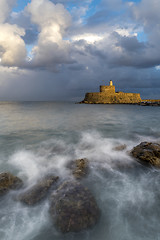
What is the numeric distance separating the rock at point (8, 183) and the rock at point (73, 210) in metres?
1.75

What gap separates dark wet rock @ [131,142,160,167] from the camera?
764cm

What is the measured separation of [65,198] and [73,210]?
512mm

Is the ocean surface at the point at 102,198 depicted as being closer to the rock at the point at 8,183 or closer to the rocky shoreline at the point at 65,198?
the rocky shoreline at the point at 65,198

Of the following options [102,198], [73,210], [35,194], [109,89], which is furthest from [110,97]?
[73,210]

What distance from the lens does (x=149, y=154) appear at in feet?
26.0

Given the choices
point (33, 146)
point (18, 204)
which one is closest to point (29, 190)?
point (18, 204)

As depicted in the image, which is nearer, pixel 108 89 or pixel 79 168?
pixel 79 168

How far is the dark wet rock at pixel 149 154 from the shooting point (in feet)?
25.1

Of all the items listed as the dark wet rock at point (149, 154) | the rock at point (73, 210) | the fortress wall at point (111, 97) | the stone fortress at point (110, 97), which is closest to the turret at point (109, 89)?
the stone fortress at point (110, 97)

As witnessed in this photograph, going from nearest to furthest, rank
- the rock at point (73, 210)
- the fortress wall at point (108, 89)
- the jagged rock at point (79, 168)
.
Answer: the rock at point (73, 210) → the jagged rock at point (79, 168) → the fortress wall at point (108, 89)

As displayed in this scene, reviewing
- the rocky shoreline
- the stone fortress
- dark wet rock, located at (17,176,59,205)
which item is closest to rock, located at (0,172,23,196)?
the rocky shoreline

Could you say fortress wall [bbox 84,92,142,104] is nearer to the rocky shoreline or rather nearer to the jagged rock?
the jagged rock

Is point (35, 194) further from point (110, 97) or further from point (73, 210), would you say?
point (110, 97)

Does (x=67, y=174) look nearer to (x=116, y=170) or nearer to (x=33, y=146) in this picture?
(x=116, y=170)
